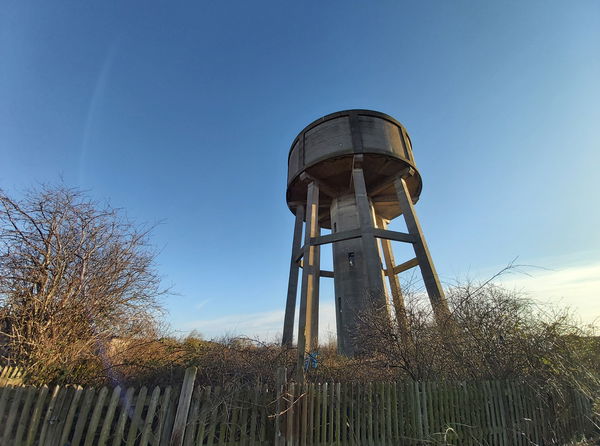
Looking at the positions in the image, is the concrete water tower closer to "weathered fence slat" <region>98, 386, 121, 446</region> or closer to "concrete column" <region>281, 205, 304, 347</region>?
"concrete column" <region>281, 205, 304, 347</region>

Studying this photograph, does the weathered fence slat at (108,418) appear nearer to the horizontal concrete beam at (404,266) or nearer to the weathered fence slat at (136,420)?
the weathered fence slat at (136,420)

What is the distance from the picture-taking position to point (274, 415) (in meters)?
3.22

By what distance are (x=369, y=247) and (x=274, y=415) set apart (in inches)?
322

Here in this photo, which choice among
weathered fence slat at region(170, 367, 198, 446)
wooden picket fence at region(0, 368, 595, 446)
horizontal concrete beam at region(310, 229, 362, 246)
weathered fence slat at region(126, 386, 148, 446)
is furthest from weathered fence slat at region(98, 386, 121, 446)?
horizontal concrete beam at region(310, 229, 362, 246)

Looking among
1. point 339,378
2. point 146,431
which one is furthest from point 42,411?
point 339,378

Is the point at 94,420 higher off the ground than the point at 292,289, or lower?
lower

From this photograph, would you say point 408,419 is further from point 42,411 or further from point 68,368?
point 68,368

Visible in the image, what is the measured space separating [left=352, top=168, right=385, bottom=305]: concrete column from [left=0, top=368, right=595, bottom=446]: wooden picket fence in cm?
472

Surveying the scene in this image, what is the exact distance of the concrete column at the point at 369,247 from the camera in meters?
10.1

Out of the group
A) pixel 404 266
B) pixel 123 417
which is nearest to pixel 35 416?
pixel 123 417

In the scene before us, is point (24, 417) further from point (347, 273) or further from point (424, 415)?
point (347, 273)

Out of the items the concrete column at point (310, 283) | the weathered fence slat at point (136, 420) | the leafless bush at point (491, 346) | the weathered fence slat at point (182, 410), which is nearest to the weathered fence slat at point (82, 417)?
the weathered fence slat at point (136, 420)

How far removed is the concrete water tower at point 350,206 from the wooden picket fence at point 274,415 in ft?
17.8

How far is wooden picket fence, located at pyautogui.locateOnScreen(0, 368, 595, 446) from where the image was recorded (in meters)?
2.99
